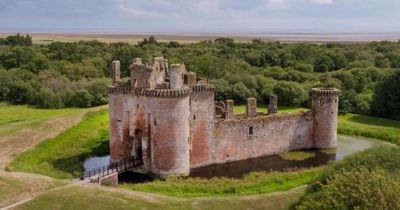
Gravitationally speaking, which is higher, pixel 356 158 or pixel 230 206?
pixel 356 158

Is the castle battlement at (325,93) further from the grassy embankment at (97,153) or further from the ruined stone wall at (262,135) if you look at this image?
the grassy embankment at (97,153)

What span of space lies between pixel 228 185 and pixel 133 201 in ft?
24.0

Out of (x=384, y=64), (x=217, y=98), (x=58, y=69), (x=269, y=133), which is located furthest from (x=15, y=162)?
(x=384, y=64)

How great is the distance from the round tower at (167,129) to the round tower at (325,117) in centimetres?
1482

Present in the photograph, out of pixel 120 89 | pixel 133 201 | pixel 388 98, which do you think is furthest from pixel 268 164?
pixel 388 98

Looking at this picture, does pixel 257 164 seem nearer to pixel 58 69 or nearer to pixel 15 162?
pixel 15 162

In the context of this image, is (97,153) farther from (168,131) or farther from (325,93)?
(325,93)

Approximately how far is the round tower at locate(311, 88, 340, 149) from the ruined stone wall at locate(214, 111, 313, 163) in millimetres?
734

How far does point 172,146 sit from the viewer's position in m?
38.3

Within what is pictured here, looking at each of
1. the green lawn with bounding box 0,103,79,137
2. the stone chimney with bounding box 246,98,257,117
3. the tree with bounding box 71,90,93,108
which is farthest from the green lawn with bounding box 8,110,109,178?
the tree with bounding box 71,90,93,108

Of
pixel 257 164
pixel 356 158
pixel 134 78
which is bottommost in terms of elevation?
pixel 257 164

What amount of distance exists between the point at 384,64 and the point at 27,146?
63.5 m

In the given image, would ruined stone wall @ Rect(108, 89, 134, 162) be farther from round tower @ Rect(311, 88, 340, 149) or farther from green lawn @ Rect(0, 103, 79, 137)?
round tower @ Rect(311, 88, 340, 149)

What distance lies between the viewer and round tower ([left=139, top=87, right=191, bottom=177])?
1499 inches
